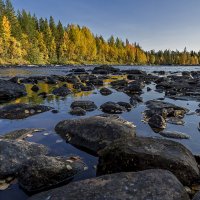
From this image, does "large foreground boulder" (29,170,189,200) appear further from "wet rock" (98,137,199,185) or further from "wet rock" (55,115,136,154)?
"wet rock" (55,115,136,154)

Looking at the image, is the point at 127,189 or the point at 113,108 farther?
the point at 113,108

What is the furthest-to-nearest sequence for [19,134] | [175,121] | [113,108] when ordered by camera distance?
[113,108] < [175,121] < [19,134]

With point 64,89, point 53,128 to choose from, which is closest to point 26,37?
point 64,89

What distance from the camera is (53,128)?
9062 millimetres

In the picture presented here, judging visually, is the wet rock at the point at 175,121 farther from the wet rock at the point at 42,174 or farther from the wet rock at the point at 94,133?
the wet rock at the point at 42,174

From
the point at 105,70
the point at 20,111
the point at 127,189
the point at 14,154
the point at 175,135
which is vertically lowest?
the point at 105,70

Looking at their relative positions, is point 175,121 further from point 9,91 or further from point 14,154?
point 9,91

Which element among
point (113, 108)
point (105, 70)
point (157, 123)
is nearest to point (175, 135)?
point (157, 123)

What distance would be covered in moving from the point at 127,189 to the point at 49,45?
113m

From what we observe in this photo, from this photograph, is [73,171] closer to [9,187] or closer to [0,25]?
[9,187]

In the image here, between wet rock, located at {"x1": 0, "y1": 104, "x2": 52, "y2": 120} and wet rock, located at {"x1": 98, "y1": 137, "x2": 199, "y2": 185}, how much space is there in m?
6.13

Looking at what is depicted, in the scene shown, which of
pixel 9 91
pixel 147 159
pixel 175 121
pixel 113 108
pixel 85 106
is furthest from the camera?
pixel 9 91

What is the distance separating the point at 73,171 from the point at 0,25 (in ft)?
304

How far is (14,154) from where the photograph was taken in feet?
19.6
